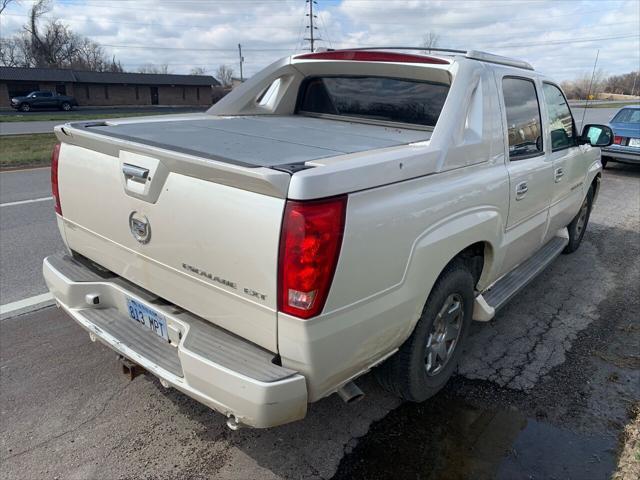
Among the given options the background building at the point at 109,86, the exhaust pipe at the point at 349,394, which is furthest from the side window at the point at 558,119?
the background building at the point at 109,86

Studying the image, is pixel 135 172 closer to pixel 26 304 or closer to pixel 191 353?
pixel 191 353

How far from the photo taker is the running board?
3.57 metres

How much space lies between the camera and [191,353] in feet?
7.06

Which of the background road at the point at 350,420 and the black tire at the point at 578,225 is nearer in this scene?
the background road at the point at 350,420

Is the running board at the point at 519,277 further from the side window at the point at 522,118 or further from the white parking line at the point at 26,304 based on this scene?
the white parking line at the point at 26,304

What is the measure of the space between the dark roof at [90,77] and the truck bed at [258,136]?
55.1 m

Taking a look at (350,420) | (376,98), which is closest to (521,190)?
(376,98)

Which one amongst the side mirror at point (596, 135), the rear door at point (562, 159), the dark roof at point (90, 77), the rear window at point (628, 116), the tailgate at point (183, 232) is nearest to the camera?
the tailgate at point (183, 232)

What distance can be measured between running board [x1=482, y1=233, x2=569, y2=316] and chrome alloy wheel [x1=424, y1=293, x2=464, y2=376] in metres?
0.47

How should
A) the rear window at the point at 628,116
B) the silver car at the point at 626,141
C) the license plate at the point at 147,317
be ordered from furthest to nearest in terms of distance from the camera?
the rear window at the point at 628,116 → the silver car at the point at 626,141 → the license plate at the point at 147,317

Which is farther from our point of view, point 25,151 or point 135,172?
point 25,151

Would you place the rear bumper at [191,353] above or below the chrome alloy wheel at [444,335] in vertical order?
above

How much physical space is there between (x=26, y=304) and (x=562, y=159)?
4.69m

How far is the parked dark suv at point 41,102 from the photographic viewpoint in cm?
4066
